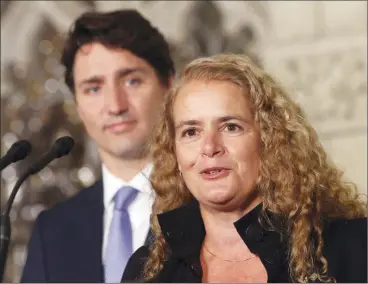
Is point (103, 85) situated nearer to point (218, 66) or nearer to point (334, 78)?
point (218, 66)

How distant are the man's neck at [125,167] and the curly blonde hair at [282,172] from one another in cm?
55

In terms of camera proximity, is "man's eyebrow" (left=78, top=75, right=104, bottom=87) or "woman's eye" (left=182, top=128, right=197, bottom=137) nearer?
"woman's eye" (left=182, top=128, right=197, bottom=137)

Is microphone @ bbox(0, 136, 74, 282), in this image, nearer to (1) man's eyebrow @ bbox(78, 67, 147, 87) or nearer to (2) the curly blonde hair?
(2) the curly blonde hair

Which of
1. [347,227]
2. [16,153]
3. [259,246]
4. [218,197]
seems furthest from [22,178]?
[347,227]

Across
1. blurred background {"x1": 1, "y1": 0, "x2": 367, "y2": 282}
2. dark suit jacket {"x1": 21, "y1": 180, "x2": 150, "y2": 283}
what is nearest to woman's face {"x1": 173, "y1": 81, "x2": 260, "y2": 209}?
dark suit jacket {"x1": 21, "y1": 180, "x2": 150, "y2": 283}

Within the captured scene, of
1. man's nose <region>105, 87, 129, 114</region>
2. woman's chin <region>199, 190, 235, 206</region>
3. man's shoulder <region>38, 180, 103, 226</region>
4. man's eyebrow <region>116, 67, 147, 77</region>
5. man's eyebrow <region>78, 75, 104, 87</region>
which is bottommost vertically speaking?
woman's chin <region>199, 190, 235, 206</region>

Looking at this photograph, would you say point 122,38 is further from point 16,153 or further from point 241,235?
point 241,235

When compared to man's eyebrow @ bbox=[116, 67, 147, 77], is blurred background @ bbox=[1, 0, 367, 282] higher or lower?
higher

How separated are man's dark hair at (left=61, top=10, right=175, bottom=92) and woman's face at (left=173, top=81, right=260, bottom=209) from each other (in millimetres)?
868

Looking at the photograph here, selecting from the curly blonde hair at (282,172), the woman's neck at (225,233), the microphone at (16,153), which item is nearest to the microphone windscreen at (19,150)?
the microphone at (16,153)

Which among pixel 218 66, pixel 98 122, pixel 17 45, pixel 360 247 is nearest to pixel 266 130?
pixel 218 66

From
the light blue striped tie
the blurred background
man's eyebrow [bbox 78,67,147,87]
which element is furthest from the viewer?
the blurred background

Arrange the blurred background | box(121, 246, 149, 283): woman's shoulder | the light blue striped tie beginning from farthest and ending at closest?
1. the blurred background
2. the light blue striped tie
3. box(121, 246, 149, 283): woman's shoulder

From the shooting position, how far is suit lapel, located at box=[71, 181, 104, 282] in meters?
2.90
